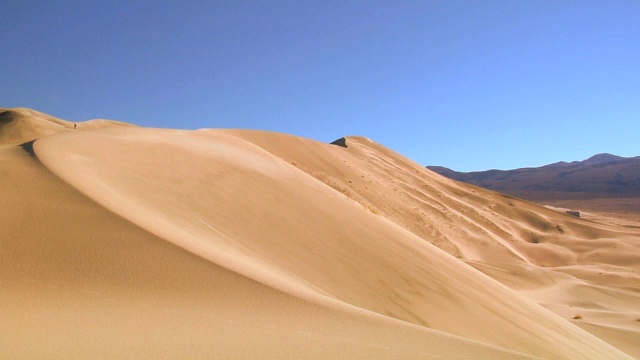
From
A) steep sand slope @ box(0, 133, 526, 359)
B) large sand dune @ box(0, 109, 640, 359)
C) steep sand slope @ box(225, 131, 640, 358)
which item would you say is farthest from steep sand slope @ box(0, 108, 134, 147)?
steep sand slope @ box(0, 133, 526, 359)

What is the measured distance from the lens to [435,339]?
390 cm

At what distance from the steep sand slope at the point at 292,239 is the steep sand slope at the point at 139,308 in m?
0.30

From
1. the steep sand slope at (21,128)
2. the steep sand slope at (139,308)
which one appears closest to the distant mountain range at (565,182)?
the steep sand slope at (21,128)

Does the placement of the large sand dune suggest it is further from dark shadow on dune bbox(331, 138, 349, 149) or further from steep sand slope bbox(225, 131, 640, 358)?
dark shadow on dune bbox(331, 138, 349, 149)

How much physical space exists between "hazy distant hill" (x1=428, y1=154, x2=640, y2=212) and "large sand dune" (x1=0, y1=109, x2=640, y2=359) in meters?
84.3

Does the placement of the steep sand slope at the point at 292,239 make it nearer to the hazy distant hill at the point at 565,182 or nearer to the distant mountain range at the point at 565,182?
the hazy distant hill at the point at 565,182

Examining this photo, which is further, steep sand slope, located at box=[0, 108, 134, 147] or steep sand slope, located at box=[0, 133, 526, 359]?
steep sand slope, located at box=[0, 108, 134, 147]

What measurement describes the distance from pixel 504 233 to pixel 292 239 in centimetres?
2545

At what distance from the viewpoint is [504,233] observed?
2986 cm

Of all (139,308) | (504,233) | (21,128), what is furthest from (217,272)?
(21,128)

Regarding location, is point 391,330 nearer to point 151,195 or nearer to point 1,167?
point 151,195

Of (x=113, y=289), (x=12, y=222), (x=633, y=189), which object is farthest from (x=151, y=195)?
(x=633, y=189)

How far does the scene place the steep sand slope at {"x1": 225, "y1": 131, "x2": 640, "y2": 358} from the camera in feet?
59.4

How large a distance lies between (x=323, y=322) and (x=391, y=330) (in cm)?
53
